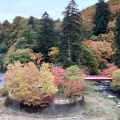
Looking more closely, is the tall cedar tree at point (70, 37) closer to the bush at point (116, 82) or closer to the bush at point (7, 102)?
the bush at point (116, 82)

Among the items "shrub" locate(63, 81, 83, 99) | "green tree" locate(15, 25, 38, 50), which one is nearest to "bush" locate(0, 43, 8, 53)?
"green tree" locate(15, 25, 38, 50)

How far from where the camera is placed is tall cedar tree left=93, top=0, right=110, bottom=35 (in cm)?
6897

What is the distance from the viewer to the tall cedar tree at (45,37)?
52969 mm

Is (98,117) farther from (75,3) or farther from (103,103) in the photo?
(75,3)

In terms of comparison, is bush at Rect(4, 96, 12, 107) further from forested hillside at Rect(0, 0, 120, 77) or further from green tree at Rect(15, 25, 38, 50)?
green tree at Rect(15, 25, 38, 50)

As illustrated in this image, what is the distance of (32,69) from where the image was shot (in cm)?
3344

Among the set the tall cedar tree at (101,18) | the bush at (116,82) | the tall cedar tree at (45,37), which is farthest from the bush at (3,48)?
the bush at (116,82)

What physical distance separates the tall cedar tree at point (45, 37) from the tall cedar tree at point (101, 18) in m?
18.3

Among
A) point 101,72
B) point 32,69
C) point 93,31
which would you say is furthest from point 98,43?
point 32,69

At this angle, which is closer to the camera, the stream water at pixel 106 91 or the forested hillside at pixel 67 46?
the stream water at pixel 106 91

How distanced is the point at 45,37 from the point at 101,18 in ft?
68.3

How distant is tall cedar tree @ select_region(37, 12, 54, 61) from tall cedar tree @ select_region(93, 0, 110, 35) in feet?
60.2

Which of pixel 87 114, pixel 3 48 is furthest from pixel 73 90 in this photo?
pixel 3 48

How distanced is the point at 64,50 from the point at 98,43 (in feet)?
31.3
